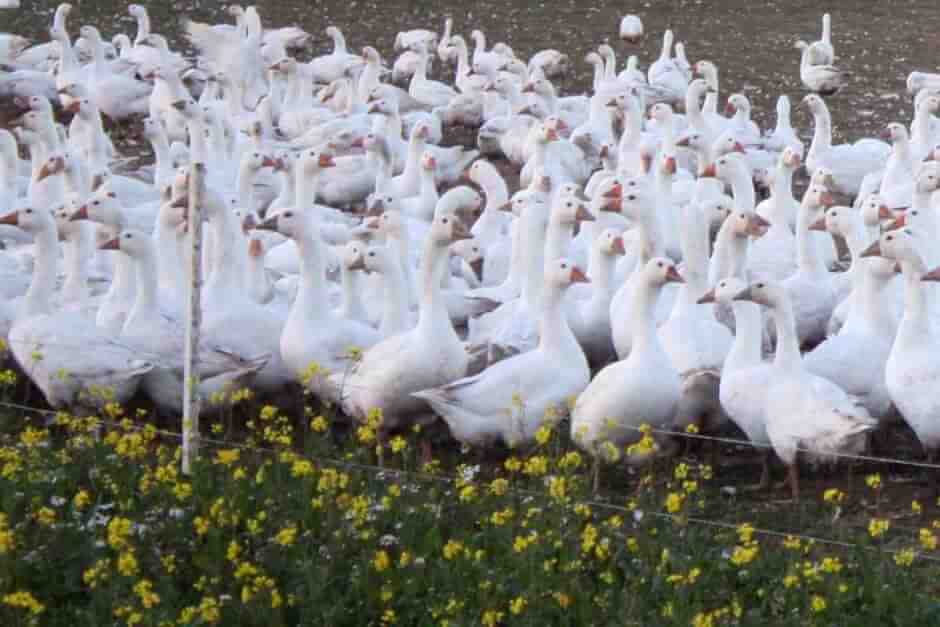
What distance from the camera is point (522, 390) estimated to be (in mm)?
8422

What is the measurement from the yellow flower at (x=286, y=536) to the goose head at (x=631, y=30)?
48.4 ft

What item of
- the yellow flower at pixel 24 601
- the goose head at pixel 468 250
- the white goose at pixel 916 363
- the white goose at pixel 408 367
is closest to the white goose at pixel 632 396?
the white goose at pixel 408 367

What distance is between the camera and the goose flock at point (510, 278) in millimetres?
8344

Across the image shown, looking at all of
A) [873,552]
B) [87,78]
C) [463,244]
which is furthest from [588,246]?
[87,78]

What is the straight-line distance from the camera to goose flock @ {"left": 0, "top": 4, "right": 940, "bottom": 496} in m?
8.34

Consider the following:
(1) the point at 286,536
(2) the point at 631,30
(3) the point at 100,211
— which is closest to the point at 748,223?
(3) the point at 100,211

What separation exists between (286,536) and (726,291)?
3.13 meters

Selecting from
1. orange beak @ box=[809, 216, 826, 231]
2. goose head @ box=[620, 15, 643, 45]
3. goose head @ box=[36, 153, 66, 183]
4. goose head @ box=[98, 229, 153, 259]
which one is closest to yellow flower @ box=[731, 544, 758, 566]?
goose head @ box=[98, 229, 153, 259]

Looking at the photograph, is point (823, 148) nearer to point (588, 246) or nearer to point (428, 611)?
point (588, 246)

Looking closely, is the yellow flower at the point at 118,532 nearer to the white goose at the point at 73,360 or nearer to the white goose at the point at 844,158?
the white goose at the point at 73,360

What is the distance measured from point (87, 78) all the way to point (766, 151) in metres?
6.42

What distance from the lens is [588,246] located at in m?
11.1

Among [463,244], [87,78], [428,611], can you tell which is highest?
[87,78]

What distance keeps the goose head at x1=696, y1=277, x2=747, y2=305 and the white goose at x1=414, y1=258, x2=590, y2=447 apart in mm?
643
